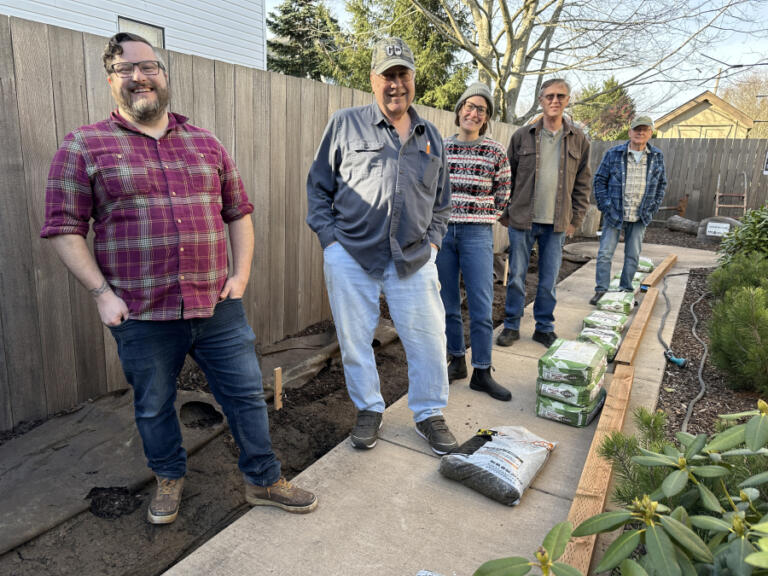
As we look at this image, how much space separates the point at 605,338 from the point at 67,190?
3853 mm

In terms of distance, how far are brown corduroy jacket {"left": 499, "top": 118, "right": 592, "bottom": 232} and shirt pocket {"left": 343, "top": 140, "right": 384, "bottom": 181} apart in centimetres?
213

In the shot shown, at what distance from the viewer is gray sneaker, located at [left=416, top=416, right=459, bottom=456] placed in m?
2.80

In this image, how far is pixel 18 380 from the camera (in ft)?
9.24

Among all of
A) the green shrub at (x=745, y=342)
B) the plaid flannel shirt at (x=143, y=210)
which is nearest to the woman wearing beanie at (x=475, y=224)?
the green shrub at (x=745, y=342)

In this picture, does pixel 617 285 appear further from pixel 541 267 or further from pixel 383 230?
pixel 383 230

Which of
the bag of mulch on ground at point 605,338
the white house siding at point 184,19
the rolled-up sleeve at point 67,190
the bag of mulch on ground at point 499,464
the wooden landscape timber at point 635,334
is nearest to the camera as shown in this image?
the rolled-up sleeve at point 67,190

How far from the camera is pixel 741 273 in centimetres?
505

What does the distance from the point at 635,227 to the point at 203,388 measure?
4988mm

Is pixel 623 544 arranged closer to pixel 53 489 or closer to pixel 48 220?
pixel 48 220

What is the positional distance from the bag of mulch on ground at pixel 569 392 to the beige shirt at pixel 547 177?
5.64 ft

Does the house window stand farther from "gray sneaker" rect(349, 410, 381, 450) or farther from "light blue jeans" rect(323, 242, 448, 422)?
"gray sneaker" rect(349, 410, 381, 450)

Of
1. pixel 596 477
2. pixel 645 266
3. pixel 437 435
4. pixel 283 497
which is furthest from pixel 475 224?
pixel 645 266

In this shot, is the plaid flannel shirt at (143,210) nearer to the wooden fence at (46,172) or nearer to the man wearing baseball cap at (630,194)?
the wooden fence at (46,172)

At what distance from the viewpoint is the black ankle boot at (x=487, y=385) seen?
355cm
